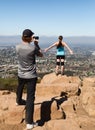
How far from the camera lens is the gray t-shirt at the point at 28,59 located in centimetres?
942

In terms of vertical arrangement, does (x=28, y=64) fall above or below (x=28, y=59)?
below

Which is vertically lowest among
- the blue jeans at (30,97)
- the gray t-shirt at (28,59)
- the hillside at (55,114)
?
the hillside at (55,114)

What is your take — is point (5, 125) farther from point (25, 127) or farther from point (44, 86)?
point (44, 86)

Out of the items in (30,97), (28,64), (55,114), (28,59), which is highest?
(28,59)

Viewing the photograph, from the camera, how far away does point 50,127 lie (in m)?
9.59

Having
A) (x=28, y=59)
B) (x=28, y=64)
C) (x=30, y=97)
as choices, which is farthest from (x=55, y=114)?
(x=28, y=59)

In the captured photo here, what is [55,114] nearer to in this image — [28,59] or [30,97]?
[30,97]

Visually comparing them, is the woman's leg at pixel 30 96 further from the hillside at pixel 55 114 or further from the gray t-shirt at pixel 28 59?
the hillside at pixel 55 114

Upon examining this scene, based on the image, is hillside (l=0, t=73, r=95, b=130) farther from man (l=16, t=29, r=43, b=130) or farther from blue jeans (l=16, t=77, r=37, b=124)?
man (l=16, t=29, r=43, b=130)

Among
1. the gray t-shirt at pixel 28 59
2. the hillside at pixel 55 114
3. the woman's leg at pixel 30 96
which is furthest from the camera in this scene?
the hillside at pixel 55 114

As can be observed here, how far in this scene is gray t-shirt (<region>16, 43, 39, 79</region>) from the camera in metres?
9.42

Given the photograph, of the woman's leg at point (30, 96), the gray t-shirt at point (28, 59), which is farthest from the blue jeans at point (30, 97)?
the gray t-shirt at point (28, 59)

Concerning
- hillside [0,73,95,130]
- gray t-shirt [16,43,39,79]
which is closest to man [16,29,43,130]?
gray t-shirt [16,43,39,79]

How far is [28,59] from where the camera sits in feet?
31.2
